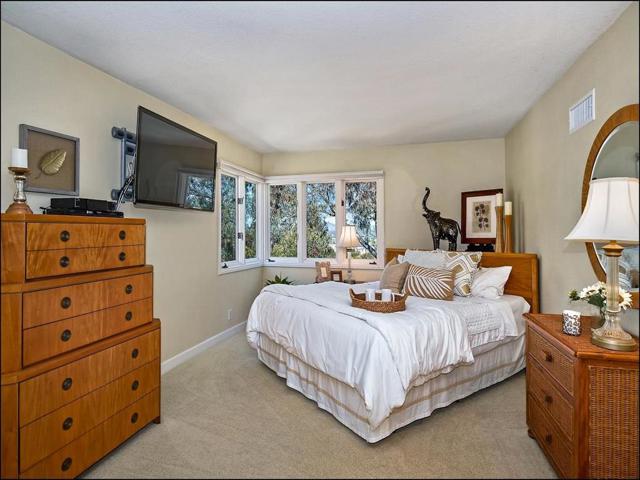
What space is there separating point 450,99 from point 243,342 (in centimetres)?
314

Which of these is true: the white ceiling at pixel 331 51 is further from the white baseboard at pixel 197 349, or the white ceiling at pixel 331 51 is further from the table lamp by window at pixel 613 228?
the white baseboard at pixel 197 349

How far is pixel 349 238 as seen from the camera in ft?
14.1

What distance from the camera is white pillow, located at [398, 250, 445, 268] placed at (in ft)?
11.0

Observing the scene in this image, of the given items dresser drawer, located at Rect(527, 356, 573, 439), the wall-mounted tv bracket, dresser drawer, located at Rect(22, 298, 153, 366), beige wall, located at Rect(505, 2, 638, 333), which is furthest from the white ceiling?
dresser drawer, located at Rect(527, 356, 573, 439)

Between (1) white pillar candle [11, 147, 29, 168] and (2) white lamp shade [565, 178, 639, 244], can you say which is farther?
(1) white pillar candle [11, 147, 29, 168]

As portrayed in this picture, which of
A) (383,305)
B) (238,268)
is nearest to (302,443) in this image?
(383,305)

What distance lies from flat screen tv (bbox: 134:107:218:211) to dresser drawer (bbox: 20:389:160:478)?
135 cm

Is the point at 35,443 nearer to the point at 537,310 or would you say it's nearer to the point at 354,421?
the point at 354,421

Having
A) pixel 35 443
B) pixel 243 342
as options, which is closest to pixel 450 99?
pixel 243 342

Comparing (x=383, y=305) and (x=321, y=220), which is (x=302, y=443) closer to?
(x=383, y=305)

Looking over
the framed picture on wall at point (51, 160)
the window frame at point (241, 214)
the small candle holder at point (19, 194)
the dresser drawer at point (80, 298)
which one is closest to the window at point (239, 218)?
the window frame at point (241, 214)

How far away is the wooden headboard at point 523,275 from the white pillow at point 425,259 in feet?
1.70

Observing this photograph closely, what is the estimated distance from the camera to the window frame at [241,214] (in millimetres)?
3943

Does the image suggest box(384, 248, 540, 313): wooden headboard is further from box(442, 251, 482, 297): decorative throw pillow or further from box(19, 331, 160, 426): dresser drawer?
box(19, 331, 160, 426): dresser drawer
